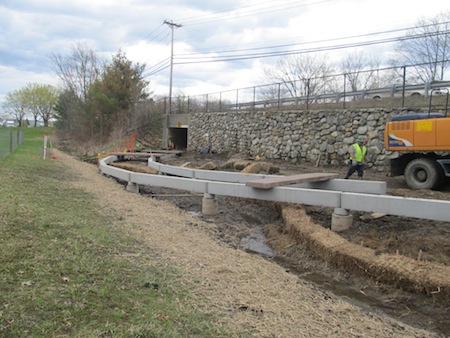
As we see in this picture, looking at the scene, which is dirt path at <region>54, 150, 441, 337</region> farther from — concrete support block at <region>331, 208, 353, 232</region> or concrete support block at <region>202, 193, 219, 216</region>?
concrete support block at <region>202, 193, 219, 216</region>

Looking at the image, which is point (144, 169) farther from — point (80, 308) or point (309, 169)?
point (80, 308)

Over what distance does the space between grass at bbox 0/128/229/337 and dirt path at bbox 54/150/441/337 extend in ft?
0.88

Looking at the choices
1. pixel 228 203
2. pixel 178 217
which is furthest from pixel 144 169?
pixel 178 217

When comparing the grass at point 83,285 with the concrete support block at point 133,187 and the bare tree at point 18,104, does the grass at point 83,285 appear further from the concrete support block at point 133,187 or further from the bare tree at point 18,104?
the bare tree at point 18,104

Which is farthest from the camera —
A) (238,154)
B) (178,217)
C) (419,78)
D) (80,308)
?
(419,78)

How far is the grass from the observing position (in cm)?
317

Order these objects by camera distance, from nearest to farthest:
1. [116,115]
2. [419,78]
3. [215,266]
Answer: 1. [215,266]
2. [419,78]
3. [116,115]

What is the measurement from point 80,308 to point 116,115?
33618 mm

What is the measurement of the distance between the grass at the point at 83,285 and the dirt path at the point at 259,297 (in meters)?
0.27

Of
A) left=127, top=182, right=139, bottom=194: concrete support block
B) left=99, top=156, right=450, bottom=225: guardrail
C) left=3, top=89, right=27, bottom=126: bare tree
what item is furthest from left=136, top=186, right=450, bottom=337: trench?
left=3, top=89, right=27, bottom=126: bare tree

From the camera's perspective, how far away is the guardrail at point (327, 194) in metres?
6.60

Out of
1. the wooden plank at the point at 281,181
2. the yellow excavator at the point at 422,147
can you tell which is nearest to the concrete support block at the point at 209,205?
the wooden plank at the point at 281,181

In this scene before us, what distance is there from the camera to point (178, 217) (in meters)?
8.78

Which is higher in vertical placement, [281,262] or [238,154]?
[238,154]
